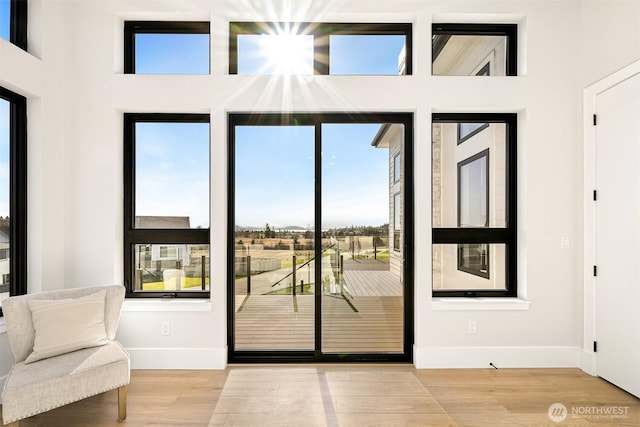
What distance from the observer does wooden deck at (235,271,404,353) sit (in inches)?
133

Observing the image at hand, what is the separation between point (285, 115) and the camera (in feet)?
10.9

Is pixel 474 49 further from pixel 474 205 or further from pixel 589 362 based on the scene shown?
pixel 589 362

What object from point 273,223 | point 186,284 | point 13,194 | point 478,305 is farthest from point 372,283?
point 13,194

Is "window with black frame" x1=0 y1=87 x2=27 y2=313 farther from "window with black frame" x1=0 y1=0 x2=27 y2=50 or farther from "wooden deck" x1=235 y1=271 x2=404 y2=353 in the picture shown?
"wooden deck" x1=235 y1=271 x2=404 y2=353

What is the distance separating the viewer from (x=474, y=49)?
3.42m

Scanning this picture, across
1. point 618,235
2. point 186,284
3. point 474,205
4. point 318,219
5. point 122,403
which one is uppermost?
point 474,205

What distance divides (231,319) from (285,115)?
2005mm

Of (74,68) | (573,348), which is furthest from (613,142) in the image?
(74,68)

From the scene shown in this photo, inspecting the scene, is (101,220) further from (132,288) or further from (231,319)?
(231,319)

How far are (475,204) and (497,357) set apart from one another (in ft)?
4.67

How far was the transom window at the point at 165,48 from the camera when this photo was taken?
3328 mm

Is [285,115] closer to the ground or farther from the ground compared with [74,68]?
closer to the ground

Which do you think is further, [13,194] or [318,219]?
[318,219]

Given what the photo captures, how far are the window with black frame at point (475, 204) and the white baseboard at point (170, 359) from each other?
2235mm
